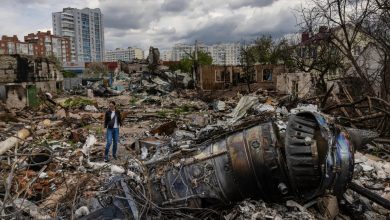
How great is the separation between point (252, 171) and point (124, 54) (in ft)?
433

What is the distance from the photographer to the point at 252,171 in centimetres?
458

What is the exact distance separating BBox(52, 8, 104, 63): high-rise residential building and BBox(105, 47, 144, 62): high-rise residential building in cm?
1360

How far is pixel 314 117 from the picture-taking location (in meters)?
4.69

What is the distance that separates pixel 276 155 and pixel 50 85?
24.0m

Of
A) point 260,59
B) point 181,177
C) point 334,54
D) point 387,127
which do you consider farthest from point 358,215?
point 260,59

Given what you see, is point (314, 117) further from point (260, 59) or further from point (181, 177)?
point (260, 59)

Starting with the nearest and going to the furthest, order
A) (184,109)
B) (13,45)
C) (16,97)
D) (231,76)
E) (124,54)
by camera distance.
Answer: (16,97) → (184,109) → (231,76) → (13,45) → (124,54)

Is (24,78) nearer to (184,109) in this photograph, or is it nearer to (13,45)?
(184,109)

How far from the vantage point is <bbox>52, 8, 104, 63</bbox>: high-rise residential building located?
10262 cm

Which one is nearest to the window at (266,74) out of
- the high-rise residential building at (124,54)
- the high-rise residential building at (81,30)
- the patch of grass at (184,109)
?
the patch of grass at (184,109)

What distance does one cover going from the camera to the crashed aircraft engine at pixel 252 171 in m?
4.38

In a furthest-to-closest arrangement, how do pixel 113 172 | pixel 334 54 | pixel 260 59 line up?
pixel 260 59, pixel 334 54, pixel 113 172

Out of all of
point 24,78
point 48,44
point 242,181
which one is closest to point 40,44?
point 48,44

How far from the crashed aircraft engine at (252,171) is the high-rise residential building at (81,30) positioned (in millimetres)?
97651
